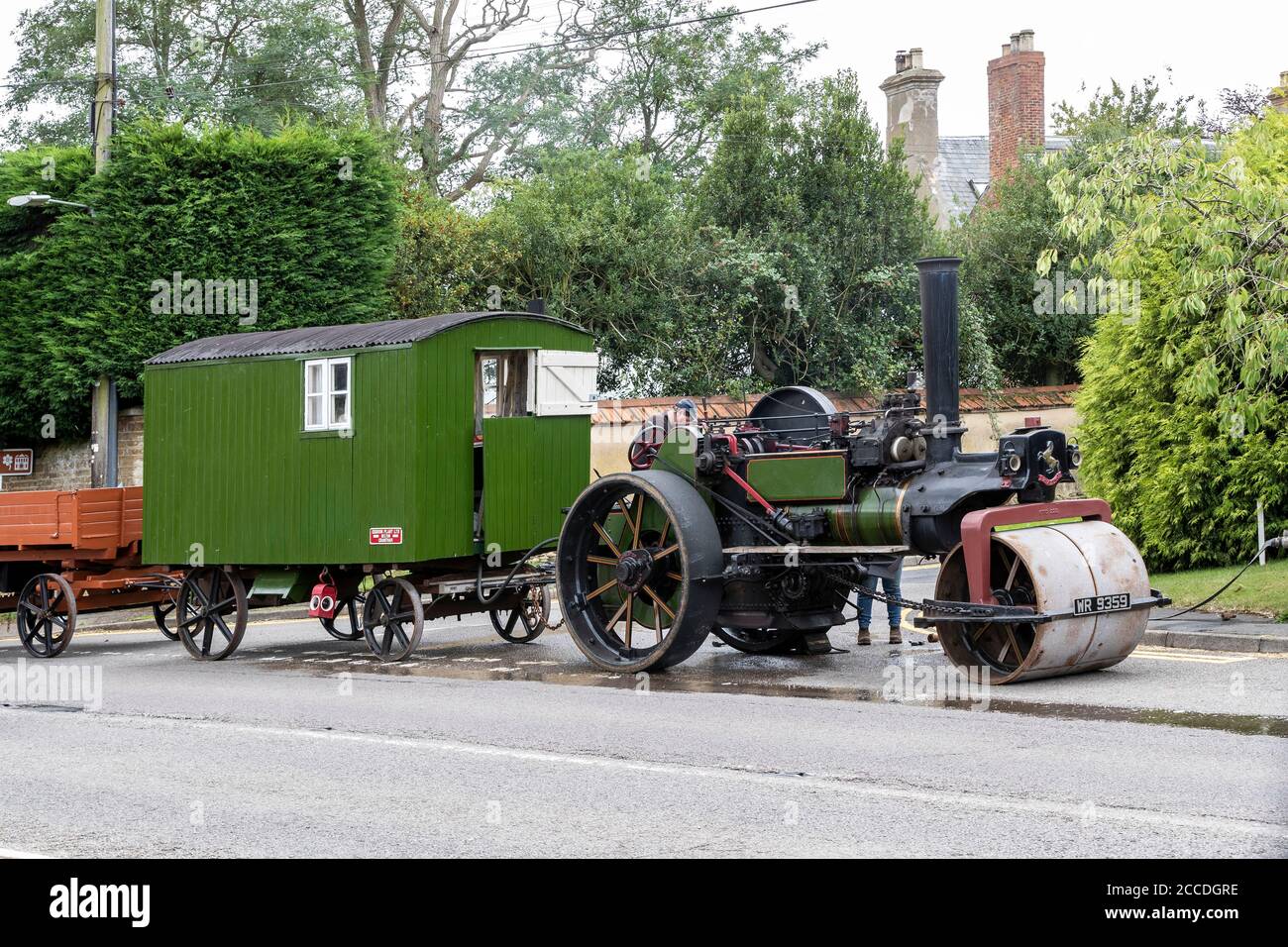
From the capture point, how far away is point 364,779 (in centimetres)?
816

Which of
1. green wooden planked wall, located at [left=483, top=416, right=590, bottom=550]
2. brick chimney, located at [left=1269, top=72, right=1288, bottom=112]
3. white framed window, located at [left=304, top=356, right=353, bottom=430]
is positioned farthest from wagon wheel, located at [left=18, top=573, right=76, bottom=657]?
brick chimney, located at [left=1269, top=72, right=1288, bottom=112]

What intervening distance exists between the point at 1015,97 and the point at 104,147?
2511 centimetres

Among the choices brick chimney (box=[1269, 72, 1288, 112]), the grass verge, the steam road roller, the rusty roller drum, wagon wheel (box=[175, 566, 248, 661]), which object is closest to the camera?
the rusty roller drum

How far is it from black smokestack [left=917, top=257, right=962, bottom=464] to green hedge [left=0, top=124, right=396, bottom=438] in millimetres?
13071

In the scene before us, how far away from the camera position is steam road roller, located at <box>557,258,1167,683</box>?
10906 mm

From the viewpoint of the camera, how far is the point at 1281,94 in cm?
2164

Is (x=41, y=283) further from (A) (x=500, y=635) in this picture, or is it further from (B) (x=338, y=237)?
(A) (x=500, y=635)

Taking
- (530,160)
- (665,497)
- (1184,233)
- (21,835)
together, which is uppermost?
(530,160)

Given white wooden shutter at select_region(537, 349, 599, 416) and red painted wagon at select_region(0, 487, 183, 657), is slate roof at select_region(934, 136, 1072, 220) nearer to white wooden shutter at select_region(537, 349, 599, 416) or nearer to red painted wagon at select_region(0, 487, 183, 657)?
white wooden shutter at select_region(537, 349, 599, 416)

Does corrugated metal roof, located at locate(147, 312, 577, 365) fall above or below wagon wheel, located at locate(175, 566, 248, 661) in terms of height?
above

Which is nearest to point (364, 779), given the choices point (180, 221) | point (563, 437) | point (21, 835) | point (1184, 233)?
point (21, 835)

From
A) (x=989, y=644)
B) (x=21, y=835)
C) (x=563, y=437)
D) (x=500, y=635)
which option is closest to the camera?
(x=21, y=835)

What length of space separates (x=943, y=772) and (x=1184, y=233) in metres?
7.46

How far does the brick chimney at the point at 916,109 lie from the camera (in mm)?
43438
